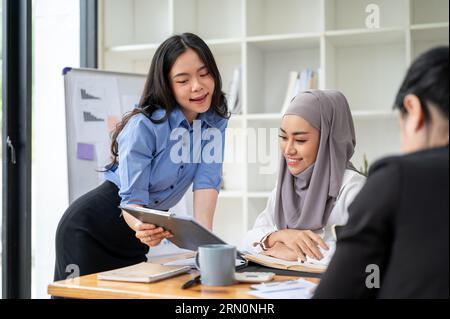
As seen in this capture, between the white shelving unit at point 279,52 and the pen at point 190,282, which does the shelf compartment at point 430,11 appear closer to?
the white shelving unit at point 279,52

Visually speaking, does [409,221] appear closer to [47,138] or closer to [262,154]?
[262,154]

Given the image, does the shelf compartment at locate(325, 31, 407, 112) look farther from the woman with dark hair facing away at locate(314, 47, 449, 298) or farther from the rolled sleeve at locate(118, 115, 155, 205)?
the woman with dark hair facing away at locate(314, 47, 449, 298)

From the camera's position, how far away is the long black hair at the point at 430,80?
929mm

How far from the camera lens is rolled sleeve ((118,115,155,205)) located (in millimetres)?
2014

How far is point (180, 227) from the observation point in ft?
4.69

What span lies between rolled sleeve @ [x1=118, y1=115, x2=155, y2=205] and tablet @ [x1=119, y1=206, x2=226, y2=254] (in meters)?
0.43

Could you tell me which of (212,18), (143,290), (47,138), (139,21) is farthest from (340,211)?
(139,21)

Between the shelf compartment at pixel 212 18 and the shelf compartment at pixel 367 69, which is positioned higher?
the shelf compartment at pixel 212 18

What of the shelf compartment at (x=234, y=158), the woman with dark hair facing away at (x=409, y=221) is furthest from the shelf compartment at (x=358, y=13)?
the woman with dark hair facing away at (x=409, y=221)

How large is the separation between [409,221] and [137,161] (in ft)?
4.31

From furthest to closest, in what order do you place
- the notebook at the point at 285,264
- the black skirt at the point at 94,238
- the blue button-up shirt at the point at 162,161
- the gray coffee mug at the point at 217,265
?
the black skirt at the point at 94,238, the blue button-up shirt at the point at 162,161, the notebook at the point at 285,264, the gray coffee mug at the point at 217,265

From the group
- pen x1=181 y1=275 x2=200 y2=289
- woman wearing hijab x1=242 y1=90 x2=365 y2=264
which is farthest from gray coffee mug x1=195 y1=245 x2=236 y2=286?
woman wearing hijab x1=242 y1=90 x2=365 y2=264

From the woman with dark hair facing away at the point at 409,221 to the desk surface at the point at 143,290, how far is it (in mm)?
340

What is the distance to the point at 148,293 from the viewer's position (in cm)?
123
